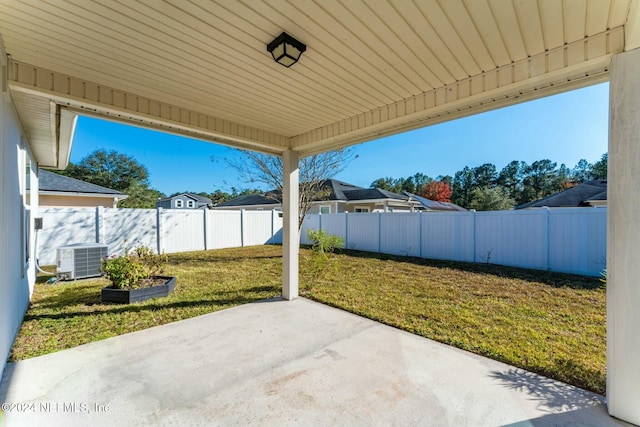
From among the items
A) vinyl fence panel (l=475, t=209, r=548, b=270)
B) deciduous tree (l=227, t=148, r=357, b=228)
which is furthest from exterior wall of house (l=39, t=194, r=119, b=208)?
vinyl fence panel (l=475, t=209, r=548, b=270)

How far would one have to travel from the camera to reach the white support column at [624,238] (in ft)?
6.14

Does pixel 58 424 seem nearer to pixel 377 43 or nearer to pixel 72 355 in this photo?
pixel 72 355

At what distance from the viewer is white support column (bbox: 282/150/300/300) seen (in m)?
4.90

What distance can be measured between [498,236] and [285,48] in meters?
8.20

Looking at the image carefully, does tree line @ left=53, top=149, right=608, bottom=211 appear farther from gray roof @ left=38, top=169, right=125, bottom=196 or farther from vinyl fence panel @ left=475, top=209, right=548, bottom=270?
vinyl fence panel @ left=475, top=209, right=548, bottom=270

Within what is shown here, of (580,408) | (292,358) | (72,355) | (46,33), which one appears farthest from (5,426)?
(580,408)

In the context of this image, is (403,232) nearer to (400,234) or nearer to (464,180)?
(400,234)

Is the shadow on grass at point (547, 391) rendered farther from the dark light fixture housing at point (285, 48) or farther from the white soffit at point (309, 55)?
the dark light fixture housing at point (285, 48)

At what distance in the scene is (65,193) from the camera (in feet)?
30.1

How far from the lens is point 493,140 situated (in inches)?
1228

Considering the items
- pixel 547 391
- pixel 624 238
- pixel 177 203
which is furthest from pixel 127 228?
pixel 177 203

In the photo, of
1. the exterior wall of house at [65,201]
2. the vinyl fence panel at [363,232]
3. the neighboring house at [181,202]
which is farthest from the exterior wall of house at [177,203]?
the vinyl fence panel at [363,232]

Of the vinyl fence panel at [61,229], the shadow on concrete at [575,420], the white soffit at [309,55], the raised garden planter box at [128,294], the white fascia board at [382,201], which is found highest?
the white soffit at [309,55]

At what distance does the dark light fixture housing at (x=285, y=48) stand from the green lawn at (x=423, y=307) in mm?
3386
